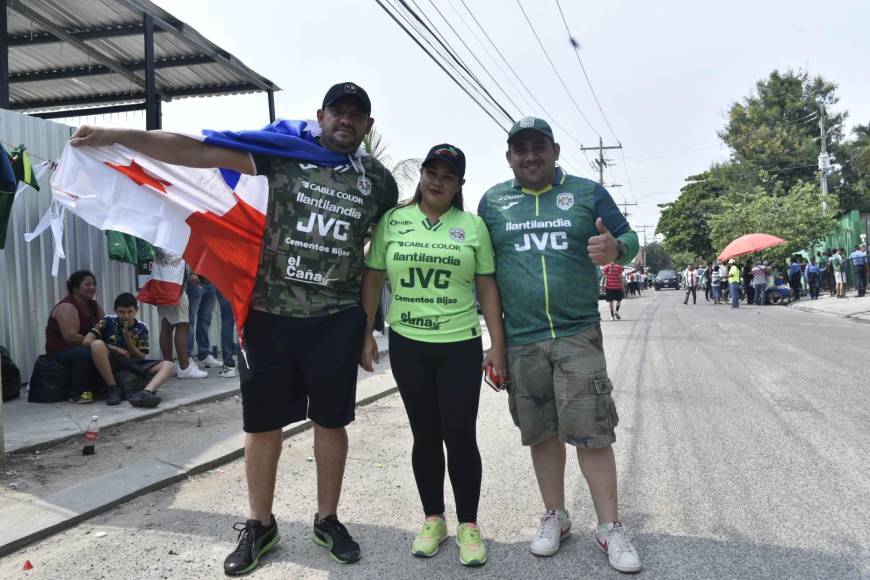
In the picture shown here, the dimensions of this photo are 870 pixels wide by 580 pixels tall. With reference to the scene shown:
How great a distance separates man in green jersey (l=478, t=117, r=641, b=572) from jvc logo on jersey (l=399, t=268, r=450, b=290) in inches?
13.0

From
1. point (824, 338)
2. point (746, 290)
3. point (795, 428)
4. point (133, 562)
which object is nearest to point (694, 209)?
point (746, 290)

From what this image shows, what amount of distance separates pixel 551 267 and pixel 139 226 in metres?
2.19

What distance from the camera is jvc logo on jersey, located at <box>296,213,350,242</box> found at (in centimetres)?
307

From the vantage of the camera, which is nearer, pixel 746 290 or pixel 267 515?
pixel 267 515

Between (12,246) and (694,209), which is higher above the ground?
(694,209)

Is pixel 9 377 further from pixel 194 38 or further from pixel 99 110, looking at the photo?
pixel 99 110

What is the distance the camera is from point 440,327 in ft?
10.0

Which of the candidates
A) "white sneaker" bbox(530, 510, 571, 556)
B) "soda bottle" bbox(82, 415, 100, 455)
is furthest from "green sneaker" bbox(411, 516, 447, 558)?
"soda bottle" bbox(82, 415, 100, 455)

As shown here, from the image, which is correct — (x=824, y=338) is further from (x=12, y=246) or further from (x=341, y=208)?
(x=12, y=246)

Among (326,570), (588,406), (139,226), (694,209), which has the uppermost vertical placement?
(694,209)

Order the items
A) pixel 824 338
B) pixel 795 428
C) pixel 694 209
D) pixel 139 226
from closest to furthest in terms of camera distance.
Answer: pixel 139 226, pixel 795 428, pixel 824 338, pixel 694 209

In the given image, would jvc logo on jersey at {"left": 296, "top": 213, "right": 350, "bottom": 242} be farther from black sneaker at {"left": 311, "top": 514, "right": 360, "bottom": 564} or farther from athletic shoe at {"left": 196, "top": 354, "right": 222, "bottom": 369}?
athletic shoe at {"left": 196, "top": 354, "right": 222, "bottom": 369}

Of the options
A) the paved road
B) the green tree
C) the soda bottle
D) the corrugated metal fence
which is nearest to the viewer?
the paved road

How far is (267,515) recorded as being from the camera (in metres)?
3.14
